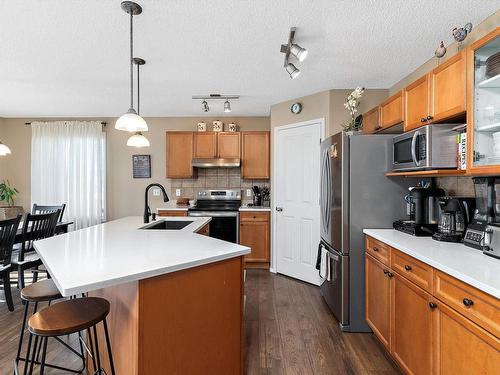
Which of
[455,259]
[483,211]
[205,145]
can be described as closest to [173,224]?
[205,145]

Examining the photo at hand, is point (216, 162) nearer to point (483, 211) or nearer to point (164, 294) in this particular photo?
point (164, 294)

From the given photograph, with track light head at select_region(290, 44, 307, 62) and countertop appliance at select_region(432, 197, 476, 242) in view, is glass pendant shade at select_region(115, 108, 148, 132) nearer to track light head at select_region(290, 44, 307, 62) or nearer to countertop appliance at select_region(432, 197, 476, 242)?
track light head at select_region(290, 44, 307, 62)

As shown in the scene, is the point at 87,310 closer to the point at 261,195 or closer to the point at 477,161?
the point at 477,161

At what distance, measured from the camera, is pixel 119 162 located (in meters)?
5.11

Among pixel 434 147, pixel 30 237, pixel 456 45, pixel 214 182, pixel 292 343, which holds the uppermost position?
pixel 456 45

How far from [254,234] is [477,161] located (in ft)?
Result: 10.1

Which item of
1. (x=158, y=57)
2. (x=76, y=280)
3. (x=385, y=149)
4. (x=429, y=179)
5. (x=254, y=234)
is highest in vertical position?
(x=158, y=57)

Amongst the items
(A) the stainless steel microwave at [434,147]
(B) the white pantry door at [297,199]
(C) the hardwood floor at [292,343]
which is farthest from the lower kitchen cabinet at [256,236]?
(A) the stainless steel microwave at [434,147]

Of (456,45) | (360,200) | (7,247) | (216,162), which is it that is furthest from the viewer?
(216,162)

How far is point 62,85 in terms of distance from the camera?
3463 mm

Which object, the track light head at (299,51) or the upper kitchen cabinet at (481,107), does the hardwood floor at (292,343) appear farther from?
the track light head at (299,51)

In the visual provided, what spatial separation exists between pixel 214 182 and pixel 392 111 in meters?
3.15

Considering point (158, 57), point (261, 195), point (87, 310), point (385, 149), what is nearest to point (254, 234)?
point (261, 195)

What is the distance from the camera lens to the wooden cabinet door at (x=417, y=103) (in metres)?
2.12
